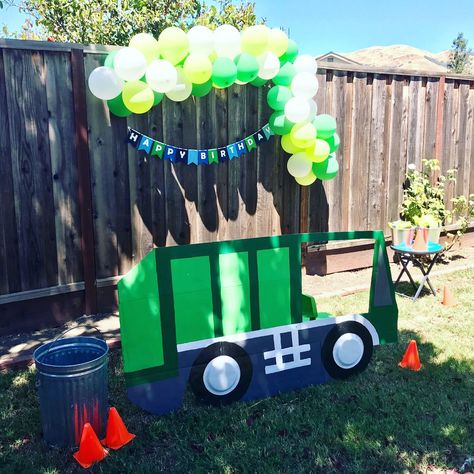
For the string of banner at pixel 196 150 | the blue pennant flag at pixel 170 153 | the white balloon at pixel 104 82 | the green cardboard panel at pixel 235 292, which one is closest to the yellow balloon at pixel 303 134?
the string of banner at pixel 196 150

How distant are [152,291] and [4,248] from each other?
198 centimetres

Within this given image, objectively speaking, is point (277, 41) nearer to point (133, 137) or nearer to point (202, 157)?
point (202, 157)

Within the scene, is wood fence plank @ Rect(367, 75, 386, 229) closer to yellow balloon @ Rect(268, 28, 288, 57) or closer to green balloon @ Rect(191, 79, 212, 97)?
yellow balloon @ Rect(268, 28, 288, 57)

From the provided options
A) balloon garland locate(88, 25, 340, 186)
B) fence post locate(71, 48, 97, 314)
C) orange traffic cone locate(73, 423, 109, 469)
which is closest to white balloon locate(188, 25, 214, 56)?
balloon garland locate(88, 25, 340, 186)

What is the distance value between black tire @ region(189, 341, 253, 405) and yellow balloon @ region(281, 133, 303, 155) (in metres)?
2.67

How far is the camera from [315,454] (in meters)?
2.88

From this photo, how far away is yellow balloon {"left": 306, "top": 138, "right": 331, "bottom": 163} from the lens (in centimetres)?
536

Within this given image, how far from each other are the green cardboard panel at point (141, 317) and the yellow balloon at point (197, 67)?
203 cm

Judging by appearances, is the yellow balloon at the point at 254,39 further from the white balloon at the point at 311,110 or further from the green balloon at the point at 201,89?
the white balloon at the point at 311,110

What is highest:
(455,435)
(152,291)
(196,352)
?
(152,291)

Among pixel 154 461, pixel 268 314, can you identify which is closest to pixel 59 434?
pixel 154 461

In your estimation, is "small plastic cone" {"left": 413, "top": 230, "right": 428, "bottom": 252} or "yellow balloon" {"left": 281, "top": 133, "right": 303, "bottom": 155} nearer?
"yellow balloon" {"left": 281, "top": 133, "right": 303, "bottom": 155}

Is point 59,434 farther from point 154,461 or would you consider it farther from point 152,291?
point 152,291

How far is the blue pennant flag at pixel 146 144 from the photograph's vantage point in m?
4.94
